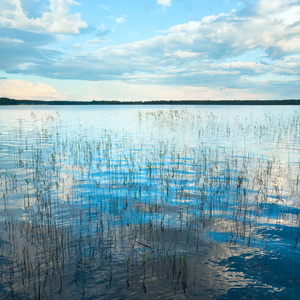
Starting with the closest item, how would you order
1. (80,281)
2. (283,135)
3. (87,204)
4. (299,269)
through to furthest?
(80,281)
(299,269)
(87,204)
(283,135)

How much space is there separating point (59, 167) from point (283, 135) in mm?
18652

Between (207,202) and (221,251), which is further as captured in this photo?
(207,202)

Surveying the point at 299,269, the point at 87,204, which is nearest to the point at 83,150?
the point at 87,204

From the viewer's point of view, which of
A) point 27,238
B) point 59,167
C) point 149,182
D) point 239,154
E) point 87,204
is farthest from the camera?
point 239,154

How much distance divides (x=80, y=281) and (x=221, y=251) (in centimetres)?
272

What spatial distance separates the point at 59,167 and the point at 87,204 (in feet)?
17.0

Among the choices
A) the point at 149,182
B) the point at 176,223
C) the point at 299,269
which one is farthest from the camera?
the point at 149,182

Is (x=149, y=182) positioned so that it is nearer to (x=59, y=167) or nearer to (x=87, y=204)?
(x=87, y=204)

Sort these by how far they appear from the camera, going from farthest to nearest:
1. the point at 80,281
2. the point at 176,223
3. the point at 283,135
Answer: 1. the point at 283,135
2. the point at 176,223
3. the point at 80,281

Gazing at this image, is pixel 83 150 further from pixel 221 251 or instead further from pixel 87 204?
pixel 221 251

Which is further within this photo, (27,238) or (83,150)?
(83,150)

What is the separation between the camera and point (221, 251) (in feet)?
17.3

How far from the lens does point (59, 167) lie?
1227 cm

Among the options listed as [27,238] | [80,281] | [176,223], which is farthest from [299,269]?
[27,238]
